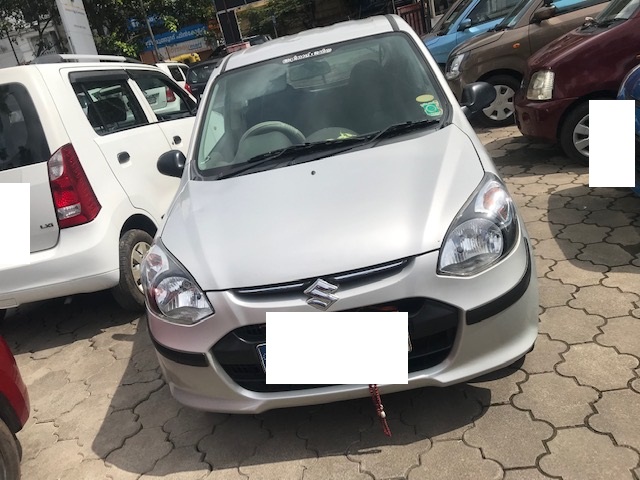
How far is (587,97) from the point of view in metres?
4.93

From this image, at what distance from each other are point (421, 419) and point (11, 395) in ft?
5.75

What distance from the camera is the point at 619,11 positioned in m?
5.00

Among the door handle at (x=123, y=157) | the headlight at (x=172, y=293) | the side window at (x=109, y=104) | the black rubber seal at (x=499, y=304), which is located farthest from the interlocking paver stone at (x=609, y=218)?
the side window at (x=109, y=104)

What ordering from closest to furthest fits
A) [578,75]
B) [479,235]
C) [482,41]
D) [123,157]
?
1. [479,235]
2. [123,157]
3. [578,75]
4. [482,41]

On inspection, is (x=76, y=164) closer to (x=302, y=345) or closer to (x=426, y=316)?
(x=302, y=345)

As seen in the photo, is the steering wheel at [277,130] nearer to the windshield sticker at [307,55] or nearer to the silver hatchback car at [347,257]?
the silver hatchback car at [347,257]

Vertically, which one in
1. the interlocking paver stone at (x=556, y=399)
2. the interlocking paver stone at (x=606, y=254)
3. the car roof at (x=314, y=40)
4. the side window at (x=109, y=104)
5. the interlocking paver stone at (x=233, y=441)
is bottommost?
the interlocking paver stone at (x=606, y=254)

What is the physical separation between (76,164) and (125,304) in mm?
984

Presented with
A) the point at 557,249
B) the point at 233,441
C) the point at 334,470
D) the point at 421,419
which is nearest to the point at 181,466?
the point at 233,441

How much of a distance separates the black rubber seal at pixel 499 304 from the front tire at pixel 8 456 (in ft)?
6.35

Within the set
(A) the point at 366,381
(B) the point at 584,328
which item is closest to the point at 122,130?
(A) the point at 366,381

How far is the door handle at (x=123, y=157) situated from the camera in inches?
155

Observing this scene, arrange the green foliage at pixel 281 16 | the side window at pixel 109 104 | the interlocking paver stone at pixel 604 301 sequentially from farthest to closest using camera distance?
the green foliage at pixel 281 16
the side window at pixel 109 104
the interlocking paver stone at pixel 604 301

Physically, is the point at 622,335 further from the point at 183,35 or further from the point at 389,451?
the point at 183,35
